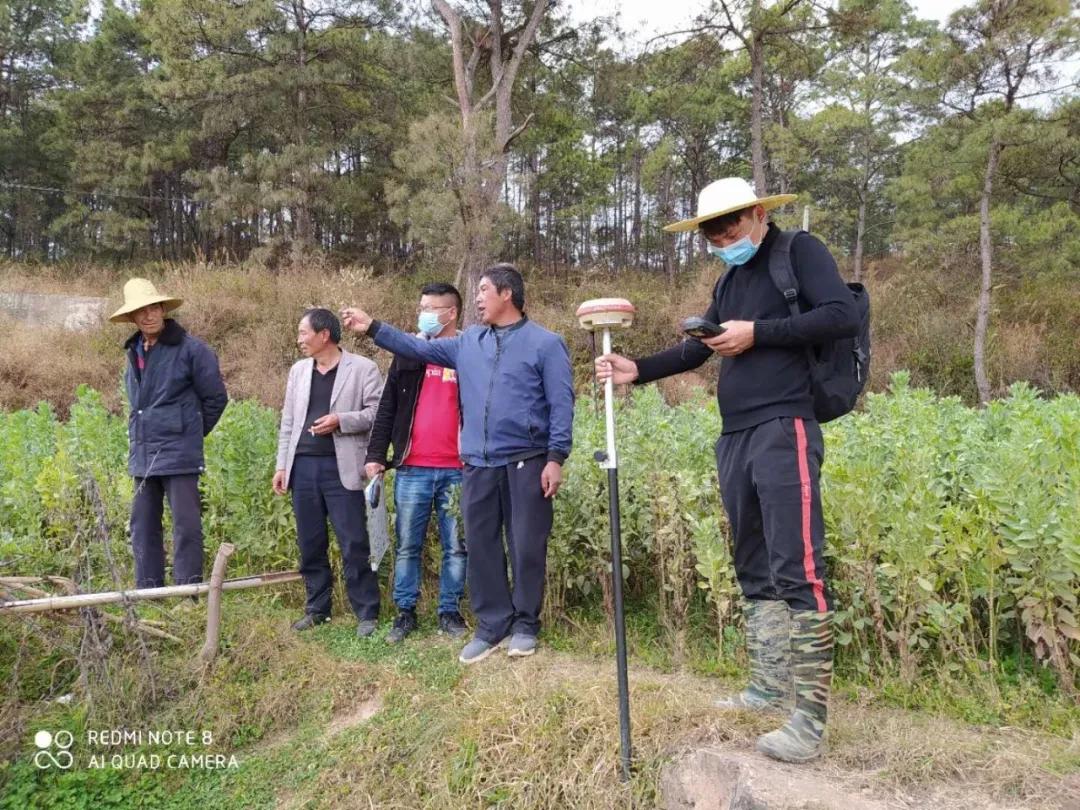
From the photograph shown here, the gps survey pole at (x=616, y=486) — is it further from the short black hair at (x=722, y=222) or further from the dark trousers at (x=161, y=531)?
the dark trousers at (x=161, y=531)

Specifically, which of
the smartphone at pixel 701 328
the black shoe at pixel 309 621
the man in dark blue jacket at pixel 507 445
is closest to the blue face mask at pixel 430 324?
the man in dark blue jacket at pixel 507 445

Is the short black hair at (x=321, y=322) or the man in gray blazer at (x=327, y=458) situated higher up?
the short black hair at (x=321, y=322)

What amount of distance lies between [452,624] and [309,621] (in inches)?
38.2

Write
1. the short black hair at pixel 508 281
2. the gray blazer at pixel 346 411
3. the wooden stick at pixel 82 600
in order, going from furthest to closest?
the gray blazer at pixel 346 411 → the short black hair at pixel 508 281 → the wooden stick at pixel 82 600

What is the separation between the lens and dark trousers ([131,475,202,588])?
4.58m

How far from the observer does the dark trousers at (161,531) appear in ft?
15.0

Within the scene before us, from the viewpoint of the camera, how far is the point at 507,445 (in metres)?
3.79

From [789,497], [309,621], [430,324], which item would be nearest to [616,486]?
[789,497]

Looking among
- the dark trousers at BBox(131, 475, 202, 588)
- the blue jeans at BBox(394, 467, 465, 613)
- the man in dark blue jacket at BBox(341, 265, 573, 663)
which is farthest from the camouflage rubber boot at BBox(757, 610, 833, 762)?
the dark trousers at BBox(131, 475, 202, 588)

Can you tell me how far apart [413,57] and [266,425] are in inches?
597

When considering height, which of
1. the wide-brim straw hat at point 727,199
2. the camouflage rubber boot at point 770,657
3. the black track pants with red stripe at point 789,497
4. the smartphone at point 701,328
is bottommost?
the camouflage rubber boot at point 770,657

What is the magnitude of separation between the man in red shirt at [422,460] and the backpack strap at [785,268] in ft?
7.20

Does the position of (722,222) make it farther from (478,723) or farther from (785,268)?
(478,723)

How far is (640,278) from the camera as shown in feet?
79.6
